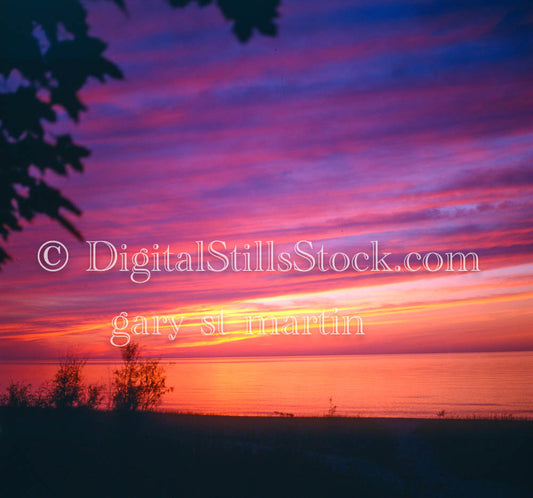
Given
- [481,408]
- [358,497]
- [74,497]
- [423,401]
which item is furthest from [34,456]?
[423,401]

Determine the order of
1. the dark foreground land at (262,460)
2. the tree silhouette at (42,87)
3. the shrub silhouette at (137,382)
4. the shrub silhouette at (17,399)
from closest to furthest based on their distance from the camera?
the tree silhouette at (42,87) < the dark foreground land at (262,460) < the shrub silhouette at (137,382) < the shrub silhouette at (17,399)

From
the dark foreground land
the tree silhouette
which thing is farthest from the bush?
the tree silhouette

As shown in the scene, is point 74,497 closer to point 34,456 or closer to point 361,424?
point 34,456

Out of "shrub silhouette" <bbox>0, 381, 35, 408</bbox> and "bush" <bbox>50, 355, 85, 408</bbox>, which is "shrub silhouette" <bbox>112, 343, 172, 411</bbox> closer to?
"bush" <bbox>50, 355, 85, 408</bbox>

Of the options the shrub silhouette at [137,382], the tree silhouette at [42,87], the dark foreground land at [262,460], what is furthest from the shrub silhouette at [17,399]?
the tree silhouette at [42,87]

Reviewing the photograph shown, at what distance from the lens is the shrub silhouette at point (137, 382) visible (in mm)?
20781

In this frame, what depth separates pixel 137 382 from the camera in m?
21.4

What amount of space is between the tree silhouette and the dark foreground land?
8.26m

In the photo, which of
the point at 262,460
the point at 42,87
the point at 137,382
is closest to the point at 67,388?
the point at 137,382

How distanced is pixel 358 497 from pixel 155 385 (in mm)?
11565

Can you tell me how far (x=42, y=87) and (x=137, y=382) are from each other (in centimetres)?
1778

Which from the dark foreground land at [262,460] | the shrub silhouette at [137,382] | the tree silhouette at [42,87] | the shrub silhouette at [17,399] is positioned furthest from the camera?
the shrub silhouette at [17,399]

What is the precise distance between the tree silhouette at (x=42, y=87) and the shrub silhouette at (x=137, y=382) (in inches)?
656

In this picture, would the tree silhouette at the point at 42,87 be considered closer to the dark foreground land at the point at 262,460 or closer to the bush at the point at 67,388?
the dark foreground land at the point at 262,460
